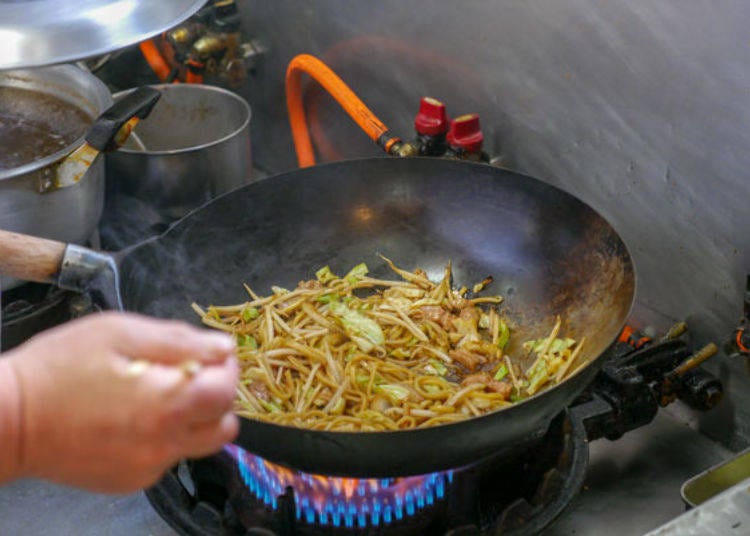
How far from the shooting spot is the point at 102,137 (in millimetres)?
1637

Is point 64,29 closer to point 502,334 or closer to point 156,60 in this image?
point 502,334

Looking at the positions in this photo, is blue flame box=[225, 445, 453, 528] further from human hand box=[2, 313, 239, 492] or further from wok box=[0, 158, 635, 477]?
human hand box=[2, 313, 239, 492]

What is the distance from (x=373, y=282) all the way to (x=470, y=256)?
0.68 feet

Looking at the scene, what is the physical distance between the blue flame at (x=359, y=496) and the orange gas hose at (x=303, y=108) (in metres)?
0.90

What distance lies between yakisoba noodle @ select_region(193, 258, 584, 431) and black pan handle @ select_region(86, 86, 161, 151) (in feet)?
1.22

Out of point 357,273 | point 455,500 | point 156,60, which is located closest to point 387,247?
point 357,273

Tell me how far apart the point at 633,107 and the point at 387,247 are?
0.57 meters

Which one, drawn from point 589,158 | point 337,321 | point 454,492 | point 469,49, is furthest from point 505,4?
point 454,492

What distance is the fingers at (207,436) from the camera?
607mm

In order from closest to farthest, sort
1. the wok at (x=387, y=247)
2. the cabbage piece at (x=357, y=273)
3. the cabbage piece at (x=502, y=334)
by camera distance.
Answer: the wok at (x=387, y=247), the cabbage piece at (x=502, y=334), the cabbage piece at (x=357, y=273)

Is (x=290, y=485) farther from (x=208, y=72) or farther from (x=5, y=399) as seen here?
(x=208, y=72)

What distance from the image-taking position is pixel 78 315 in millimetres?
1903

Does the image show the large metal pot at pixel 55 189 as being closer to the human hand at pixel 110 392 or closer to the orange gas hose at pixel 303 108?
the orange gas hose at pixel 303 108

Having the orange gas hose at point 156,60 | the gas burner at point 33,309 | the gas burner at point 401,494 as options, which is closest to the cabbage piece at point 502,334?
the gas burner at point 401,494
